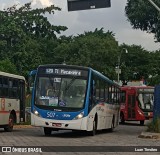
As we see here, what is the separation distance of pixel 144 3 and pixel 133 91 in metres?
7.72

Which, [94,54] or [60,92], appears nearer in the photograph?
[60,92]

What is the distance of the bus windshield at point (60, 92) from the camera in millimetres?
21281

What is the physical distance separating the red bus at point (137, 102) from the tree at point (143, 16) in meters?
4.94

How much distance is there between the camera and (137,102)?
39969mm

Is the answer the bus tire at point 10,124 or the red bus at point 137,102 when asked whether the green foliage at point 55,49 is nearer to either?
the red bus at point 137,102

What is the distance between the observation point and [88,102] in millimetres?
21422

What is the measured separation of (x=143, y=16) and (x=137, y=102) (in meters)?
7.24

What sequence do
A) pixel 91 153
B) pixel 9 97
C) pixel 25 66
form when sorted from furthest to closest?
pixel 25 66 → pixel 9 97 → pixel 91 153

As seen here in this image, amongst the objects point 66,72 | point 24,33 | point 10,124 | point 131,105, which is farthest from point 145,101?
point 24,33

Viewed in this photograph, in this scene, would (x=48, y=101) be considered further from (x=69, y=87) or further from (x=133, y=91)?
(x=133, y=91)

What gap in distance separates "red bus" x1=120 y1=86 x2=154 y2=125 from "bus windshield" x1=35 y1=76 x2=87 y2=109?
18588 mm

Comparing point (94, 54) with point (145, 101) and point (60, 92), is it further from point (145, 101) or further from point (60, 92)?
point (60, 92)

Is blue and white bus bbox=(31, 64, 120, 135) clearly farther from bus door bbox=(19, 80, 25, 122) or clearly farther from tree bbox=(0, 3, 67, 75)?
tree bbox=(0, 3, 67, 75)

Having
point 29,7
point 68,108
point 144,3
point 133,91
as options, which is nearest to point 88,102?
point 68,108
